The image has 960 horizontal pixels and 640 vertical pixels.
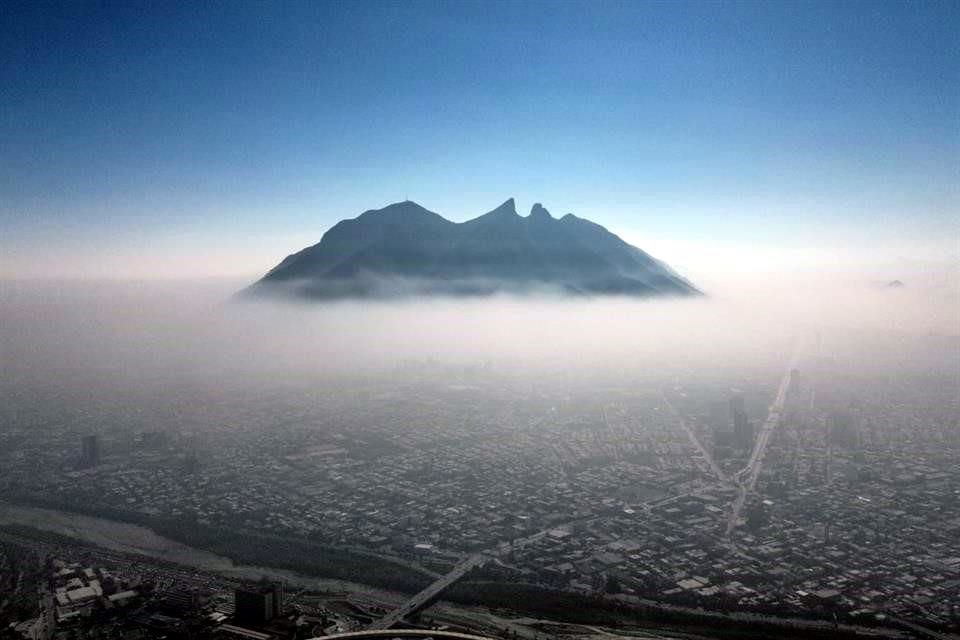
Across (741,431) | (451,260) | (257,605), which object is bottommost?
→ (257,605)

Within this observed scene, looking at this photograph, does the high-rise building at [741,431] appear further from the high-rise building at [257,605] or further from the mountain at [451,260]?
the mountain at [451,260]

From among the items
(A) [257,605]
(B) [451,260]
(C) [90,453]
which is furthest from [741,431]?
(B) [451,260]

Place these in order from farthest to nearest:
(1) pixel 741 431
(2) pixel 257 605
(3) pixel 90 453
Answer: (1) pixel 741 431 < (3) pixel 90 453 < (2) pixel 257 605

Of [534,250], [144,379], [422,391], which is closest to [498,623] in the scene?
[422,391]

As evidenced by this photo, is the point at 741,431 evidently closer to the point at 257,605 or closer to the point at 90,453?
the point at 257,605

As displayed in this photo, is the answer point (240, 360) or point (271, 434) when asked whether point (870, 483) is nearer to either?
point (271, 434)

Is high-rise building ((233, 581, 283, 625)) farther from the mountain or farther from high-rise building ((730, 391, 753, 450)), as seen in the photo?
the mountain

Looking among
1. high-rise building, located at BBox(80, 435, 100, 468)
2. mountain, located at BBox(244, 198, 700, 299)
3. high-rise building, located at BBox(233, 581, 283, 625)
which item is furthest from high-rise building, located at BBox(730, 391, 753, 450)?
mountain, located at BBox(244, 198, 700, 299)

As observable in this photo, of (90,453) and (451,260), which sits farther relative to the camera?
(451,260)
